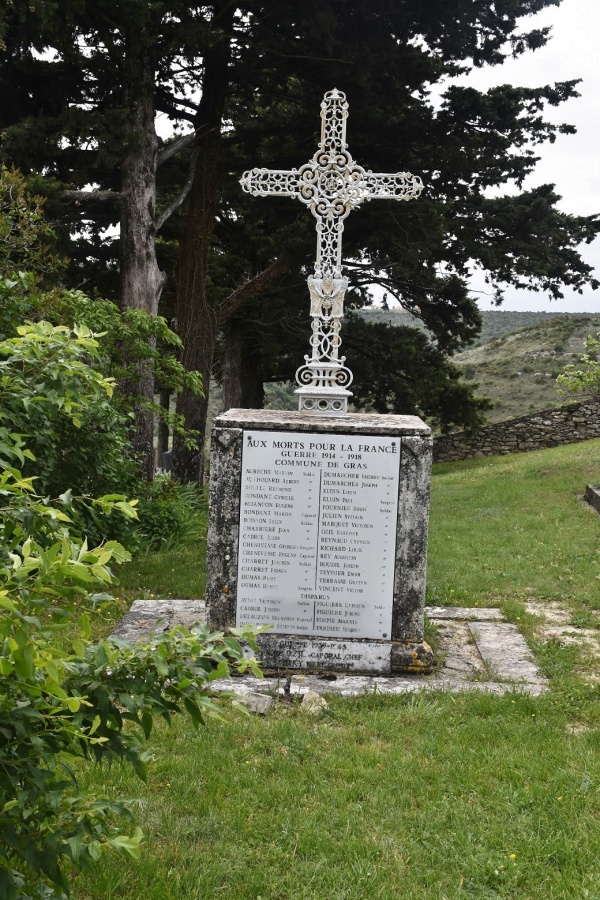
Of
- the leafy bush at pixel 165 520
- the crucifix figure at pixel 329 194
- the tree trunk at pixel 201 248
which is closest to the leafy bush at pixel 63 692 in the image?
the crucifix figure at pixel 329 194

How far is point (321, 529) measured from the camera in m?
5.21

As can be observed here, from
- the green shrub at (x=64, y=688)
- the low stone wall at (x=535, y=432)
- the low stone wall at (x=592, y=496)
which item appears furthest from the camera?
the low stone wall at (x=535, y=432)

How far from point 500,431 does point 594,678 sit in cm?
1961

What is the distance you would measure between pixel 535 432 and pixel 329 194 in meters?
18.9

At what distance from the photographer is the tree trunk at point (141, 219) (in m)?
10.9

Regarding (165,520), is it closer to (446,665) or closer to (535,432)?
(446,665)

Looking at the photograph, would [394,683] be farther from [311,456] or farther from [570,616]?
[570,616]

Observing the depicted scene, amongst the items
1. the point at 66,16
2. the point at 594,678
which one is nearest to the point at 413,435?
the point at 594,678

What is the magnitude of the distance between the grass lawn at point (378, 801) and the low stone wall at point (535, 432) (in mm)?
19021

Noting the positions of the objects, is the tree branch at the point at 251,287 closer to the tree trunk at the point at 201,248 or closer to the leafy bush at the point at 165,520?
the tree trunk at the point at 201,248

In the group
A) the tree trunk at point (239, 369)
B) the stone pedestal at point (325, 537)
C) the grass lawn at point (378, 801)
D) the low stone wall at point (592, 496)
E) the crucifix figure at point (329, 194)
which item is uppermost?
the crucifix figure at point (329, 194)

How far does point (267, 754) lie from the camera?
401 cm

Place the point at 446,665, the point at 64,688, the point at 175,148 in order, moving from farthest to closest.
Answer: the point at 175,148 < the point at 446,665 < the point at 64,688

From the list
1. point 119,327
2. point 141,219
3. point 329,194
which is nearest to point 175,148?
point 141,219
